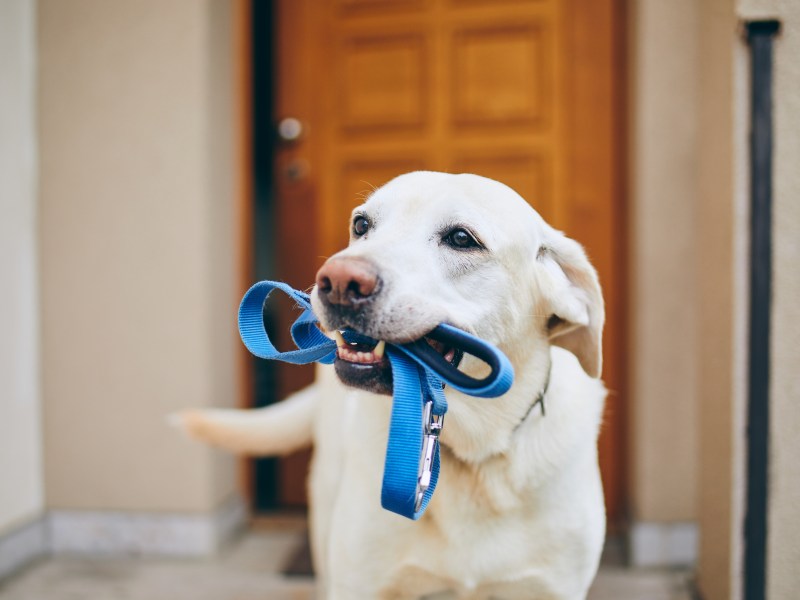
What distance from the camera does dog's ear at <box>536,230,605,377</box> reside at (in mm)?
1194

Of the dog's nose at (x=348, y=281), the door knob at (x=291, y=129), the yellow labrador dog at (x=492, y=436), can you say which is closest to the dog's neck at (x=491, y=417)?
the yellow labrador dog at (x=492, y=436)

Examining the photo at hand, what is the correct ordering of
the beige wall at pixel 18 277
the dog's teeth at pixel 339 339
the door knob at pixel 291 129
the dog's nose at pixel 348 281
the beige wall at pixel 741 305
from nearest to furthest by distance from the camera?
1. the dog's nose at pixel 348 281
2. the dog's teeth at pixel 339 339
3. the beige wall at pixel 741 305
4. the beige wall at pixel 18 277
5. the door knob at pixel 291 129

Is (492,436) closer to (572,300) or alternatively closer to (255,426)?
(572,300)

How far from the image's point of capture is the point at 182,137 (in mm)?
2354

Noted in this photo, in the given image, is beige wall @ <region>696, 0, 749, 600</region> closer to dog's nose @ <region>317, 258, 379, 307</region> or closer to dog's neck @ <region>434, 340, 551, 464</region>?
dog's neck @ <region>434, 340, 551, 464</region>

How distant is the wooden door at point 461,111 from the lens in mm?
2510

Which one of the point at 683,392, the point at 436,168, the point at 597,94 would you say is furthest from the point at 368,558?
the point at 597,94

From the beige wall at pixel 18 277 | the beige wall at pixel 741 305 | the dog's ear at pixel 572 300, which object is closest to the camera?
the dog's ear at pixel 572 300

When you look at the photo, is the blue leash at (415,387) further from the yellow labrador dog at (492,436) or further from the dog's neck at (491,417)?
the dog's neck at (491,417)

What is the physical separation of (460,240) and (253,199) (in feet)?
6.09

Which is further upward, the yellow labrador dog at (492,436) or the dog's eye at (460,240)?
the dog's eye at (460,240)

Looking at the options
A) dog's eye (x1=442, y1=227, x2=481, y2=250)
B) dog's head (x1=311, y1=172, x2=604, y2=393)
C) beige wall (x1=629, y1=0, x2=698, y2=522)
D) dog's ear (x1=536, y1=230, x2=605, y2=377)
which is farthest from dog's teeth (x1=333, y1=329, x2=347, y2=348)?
beige wall (x1=629, y1=0, x2=698, y2=522)

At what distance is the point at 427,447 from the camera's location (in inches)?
37.0

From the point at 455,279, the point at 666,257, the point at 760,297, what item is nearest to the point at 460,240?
the point at 455,279
